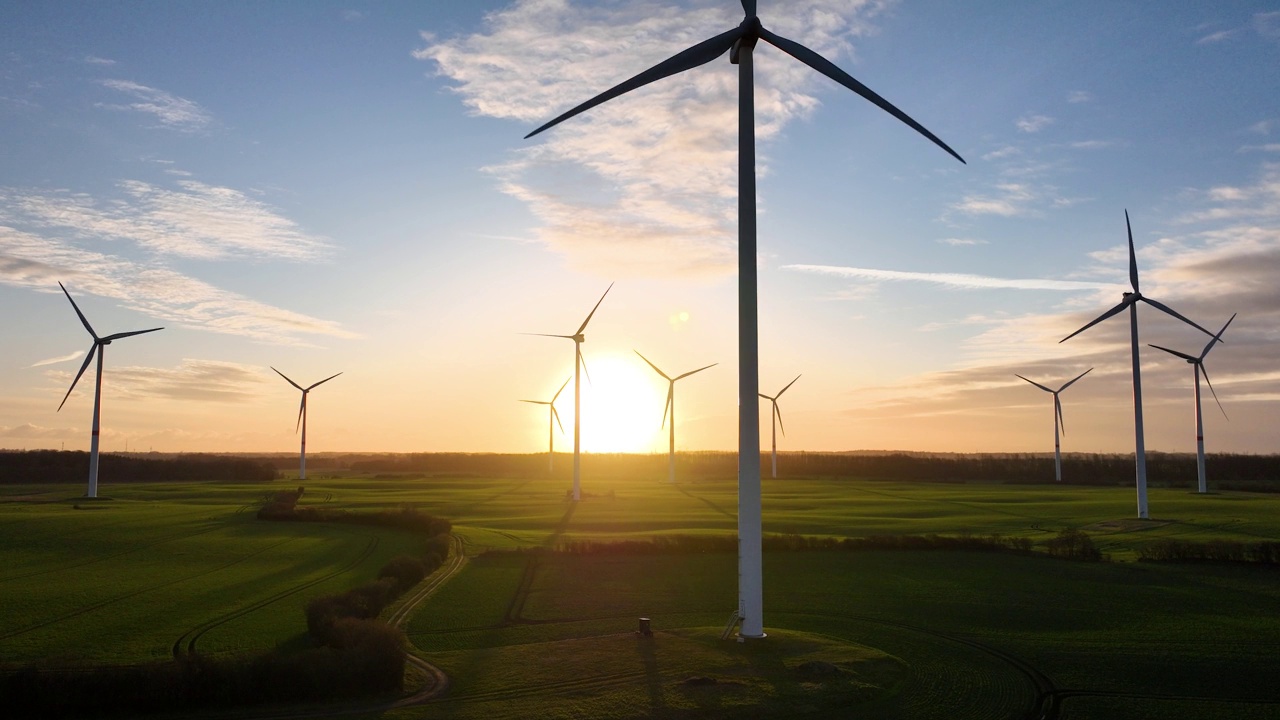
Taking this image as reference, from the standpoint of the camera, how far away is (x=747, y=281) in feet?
103

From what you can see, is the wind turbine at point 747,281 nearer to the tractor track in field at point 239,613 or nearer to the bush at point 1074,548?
the tractor track in field at point 239,613

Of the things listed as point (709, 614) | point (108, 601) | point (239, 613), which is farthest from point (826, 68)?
point (108, 601)

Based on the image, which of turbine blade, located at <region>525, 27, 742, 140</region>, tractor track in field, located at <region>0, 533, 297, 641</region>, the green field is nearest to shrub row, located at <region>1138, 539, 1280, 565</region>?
the green field

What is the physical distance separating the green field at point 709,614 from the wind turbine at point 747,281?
213 cm

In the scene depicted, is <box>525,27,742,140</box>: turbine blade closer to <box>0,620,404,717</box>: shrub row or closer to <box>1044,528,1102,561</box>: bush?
<box>0,620,404,717</box>: shrub row

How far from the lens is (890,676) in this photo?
28188mm

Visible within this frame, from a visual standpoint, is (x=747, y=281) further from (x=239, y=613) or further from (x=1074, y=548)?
(x=1074, y=548)

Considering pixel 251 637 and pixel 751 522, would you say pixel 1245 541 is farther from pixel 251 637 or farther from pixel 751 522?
pixel 251 637

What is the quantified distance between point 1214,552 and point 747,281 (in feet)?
137

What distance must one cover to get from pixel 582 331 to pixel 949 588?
57.0 meters

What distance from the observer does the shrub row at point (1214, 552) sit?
52.2 metres

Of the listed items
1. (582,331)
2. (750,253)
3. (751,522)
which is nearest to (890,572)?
(751,522)

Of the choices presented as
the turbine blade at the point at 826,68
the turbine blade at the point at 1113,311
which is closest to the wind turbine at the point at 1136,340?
the turbine blade at the point at 1113,311

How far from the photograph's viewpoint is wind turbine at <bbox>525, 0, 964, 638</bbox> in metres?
31.0
